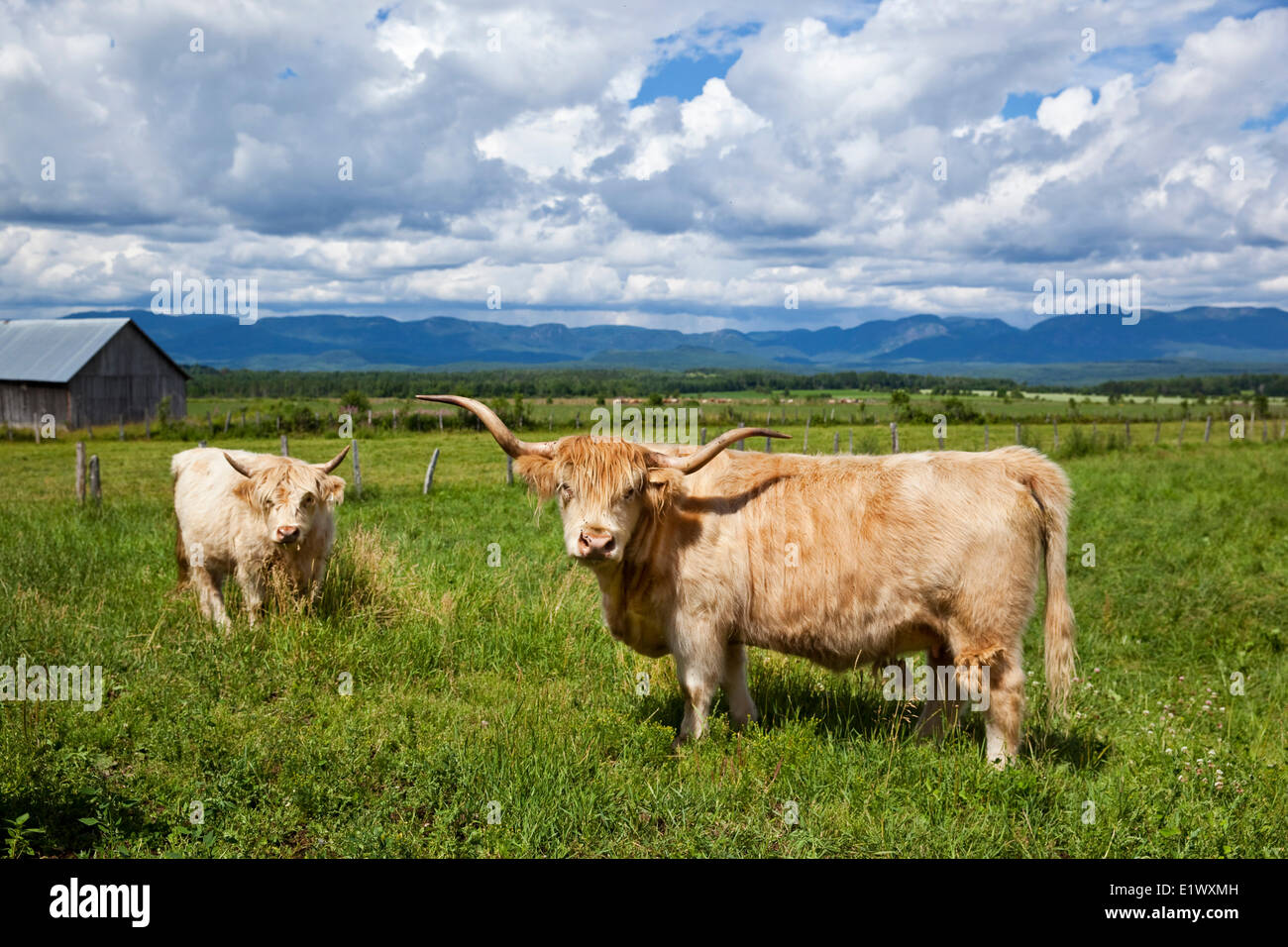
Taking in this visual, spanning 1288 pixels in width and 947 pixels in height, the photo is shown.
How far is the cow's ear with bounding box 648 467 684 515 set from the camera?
17.3ft

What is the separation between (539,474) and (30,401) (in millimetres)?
53858

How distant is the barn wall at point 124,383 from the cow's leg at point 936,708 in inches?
2067

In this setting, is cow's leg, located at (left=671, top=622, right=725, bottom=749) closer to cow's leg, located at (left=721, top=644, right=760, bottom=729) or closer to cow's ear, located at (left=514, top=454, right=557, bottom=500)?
cow's leg, located at (left=721, top=644, right=760, bottom=729)

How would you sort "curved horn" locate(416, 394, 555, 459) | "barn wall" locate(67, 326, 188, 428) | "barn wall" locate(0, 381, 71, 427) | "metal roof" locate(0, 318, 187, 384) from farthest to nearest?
1. "barn wall" locate(67, 326, 188, 428)
2. "metal roof" locate(0, 318, 187, 384)
3. "barn wall" locate(0, 381, 71, 427)
4. "curved horn" locate(416, 394, 555, 459)

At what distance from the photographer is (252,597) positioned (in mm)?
7566

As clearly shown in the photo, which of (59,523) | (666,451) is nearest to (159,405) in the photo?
(59,523)

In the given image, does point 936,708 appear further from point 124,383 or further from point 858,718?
point 124,383

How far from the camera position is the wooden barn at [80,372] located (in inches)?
1847

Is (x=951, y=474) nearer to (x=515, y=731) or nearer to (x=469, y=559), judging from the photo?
(x=515, y=731)

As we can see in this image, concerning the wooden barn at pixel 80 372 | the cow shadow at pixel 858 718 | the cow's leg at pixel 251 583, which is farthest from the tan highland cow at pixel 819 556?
the wooden barn at pixel 80 372

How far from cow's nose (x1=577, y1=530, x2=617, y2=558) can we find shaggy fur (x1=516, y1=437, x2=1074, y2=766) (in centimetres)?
1

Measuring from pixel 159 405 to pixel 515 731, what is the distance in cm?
5178

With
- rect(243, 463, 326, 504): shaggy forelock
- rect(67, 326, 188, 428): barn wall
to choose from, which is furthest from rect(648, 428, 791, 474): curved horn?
rect(67, 326, 188, 428): barn wall

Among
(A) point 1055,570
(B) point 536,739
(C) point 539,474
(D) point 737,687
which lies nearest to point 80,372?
(C) point 539,474
